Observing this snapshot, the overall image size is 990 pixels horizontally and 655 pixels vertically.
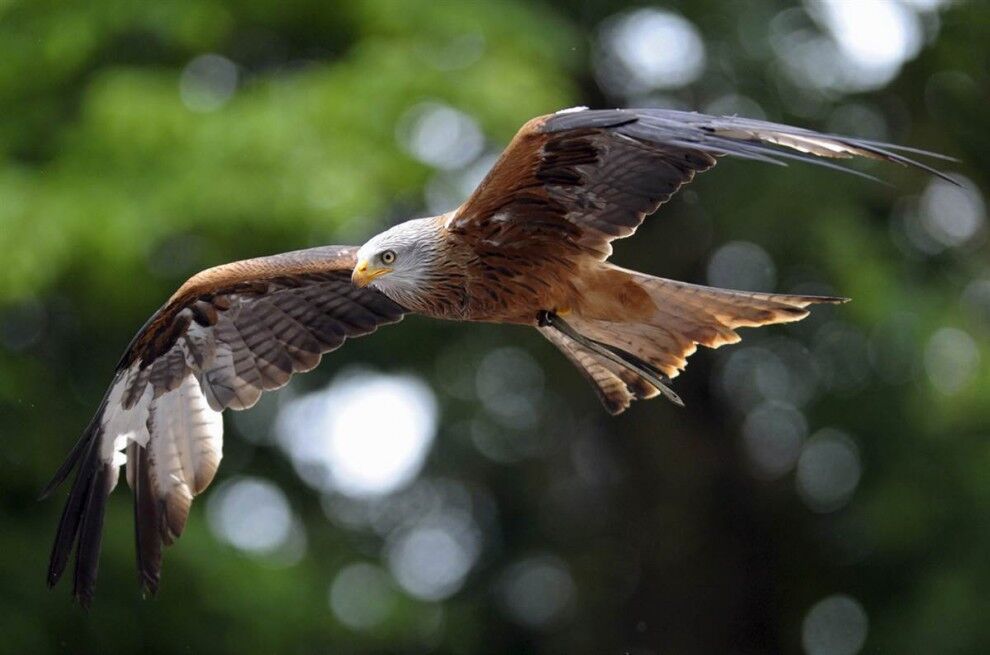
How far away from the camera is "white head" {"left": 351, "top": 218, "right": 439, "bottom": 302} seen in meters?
6.55

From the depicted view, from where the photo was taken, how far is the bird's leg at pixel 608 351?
6.64 meters

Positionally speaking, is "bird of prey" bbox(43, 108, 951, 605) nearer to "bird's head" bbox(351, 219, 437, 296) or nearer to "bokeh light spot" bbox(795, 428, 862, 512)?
"bird's head" bbox(351, 219, 437, 296)

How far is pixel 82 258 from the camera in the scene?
10.4m

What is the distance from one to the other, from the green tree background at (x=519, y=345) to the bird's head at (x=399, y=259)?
2803 mm

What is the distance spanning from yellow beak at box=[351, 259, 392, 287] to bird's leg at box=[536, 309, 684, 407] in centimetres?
61

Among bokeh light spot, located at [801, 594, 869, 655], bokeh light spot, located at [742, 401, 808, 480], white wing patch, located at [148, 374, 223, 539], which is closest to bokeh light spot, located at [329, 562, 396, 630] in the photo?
bokeh light spot, located at [742, 401, 808, 480]

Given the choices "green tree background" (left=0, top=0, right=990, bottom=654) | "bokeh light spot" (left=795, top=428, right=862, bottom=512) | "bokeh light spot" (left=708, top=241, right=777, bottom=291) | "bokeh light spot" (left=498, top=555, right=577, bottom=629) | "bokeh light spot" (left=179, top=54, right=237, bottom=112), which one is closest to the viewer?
"green tree background" (left=0, top=0, right=990, bottom=654)

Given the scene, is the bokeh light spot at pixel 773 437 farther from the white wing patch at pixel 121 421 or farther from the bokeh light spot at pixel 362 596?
the white wing patch at pixel 121 421

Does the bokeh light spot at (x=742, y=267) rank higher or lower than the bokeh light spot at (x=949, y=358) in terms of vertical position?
higher

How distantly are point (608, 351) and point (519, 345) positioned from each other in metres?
6.74

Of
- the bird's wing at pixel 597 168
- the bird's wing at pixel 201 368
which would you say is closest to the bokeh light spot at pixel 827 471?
the bird's wing at pixel 201 368

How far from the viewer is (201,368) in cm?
752

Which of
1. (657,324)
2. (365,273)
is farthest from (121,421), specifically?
(657,324)

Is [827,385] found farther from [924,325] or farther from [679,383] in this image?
[924,325]
